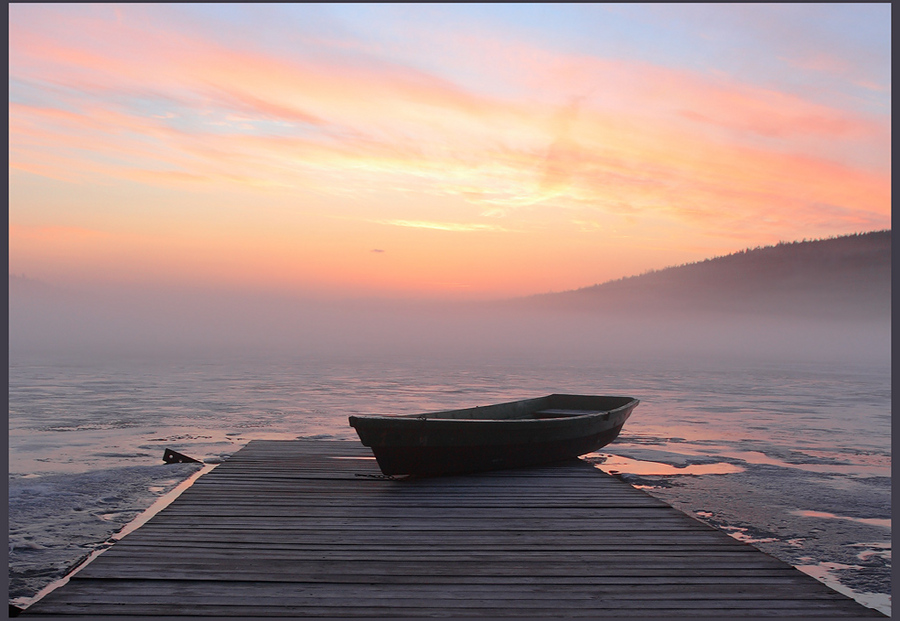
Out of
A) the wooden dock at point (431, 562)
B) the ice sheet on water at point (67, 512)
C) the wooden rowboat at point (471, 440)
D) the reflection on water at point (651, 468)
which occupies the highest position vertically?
the wooden rowboat at point (471, 440)

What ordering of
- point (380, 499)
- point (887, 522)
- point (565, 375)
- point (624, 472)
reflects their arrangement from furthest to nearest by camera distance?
1. point (565, 375)
2. point (624, 472)
3. point (887, 522)
4. point (380, 499)

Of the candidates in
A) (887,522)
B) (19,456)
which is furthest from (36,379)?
(887,522)

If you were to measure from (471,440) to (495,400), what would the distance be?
51.3 feet

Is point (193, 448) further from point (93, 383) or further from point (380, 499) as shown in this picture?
point (93, 383)

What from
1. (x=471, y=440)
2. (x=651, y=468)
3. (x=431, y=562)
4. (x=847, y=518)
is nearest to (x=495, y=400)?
(x=651, y=468)

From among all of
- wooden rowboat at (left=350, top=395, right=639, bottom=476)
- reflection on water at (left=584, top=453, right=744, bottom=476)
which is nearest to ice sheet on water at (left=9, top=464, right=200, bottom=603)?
wooden rowboat at (left=350, top=395, right=639, bottom=476)

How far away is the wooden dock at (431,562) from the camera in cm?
490

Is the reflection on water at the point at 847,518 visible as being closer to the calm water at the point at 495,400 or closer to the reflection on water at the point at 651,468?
the calm water at the point at 495,400

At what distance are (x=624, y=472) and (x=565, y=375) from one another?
29769 mm

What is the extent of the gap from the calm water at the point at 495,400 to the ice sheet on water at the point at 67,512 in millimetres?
29

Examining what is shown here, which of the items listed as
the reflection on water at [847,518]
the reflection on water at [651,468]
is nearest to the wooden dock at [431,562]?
the reflection on water at [847,518]

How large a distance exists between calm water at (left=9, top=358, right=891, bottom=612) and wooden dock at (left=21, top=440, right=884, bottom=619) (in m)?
1.42

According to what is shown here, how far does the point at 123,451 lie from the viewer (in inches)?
535

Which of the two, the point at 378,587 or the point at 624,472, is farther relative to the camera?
the point at 624,472
